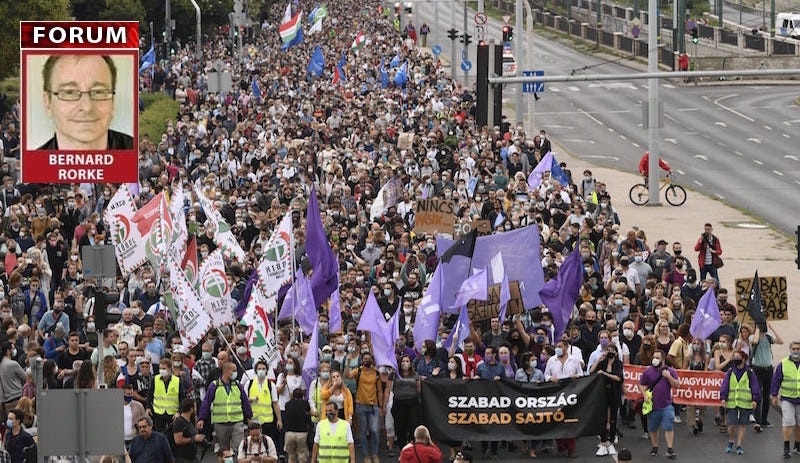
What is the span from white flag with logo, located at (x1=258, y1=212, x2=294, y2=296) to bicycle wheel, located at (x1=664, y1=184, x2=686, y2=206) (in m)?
21.3

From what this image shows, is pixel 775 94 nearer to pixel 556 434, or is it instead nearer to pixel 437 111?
pixel 437 111

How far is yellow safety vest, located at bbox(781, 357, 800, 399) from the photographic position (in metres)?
23.5

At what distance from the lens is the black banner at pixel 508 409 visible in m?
23.6

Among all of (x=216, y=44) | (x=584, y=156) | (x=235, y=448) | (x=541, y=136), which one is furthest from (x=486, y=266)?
(x=216, y=44)

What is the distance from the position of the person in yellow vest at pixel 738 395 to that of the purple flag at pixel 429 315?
12.0ft

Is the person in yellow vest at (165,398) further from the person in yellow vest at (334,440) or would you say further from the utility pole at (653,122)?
the utility pole at (653,122)

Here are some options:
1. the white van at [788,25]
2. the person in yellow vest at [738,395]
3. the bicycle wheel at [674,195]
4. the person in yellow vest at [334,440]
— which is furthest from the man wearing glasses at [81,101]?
the white van at [788,25]

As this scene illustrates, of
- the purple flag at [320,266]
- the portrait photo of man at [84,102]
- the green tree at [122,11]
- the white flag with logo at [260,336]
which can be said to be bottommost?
the white flag with logo at [260,336]

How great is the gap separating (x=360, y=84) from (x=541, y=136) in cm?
1610

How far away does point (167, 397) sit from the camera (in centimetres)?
2259

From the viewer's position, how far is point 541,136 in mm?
44781

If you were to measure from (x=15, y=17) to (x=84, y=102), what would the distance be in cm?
2994

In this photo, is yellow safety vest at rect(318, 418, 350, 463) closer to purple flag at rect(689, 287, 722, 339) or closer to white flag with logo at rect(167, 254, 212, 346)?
white flag with logo at rect(167, 254, 212, 346)

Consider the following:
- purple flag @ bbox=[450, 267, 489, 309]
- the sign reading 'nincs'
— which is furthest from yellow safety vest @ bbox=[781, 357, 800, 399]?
the sign reading 'nincs'
